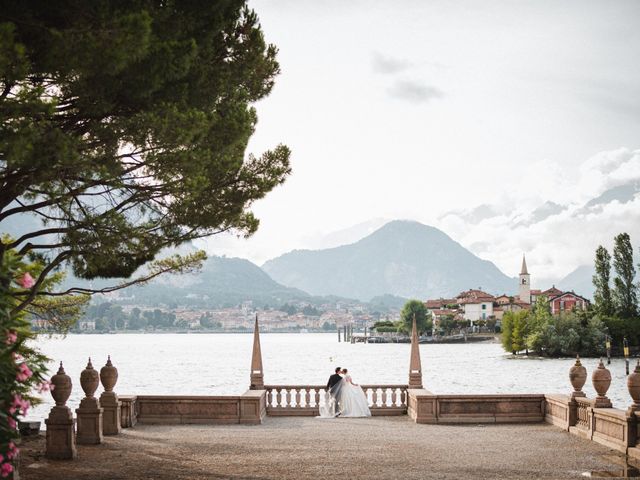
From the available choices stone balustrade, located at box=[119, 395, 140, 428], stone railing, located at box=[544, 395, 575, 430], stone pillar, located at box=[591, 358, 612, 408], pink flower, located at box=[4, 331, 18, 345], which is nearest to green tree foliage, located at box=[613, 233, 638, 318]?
stone railing, located at box=[544, 395, 575, 430]

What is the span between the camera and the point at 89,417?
1719 cm

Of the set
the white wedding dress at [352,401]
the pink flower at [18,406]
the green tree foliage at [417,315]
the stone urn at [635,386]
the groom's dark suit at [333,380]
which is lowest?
the white wedding dress at [352,401]

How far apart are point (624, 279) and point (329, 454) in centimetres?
10001

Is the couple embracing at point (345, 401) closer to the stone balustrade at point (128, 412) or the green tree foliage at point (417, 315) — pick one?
the stone balustrade at point (128, 412)

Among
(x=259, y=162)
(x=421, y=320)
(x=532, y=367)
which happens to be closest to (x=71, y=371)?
(x=532, y=367)

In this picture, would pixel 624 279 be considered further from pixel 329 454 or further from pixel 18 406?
pixel 18 406

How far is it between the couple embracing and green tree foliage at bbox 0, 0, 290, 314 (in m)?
7.56

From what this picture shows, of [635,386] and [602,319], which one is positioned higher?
[602,319]

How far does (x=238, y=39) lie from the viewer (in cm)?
1556

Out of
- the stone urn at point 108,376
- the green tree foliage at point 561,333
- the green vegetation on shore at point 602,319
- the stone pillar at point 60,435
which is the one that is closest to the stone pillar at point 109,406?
the stone urn at point 108,376

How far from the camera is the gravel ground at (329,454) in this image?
14039mm

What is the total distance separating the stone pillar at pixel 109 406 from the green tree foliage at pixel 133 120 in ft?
7.49

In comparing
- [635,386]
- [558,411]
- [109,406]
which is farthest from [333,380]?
[635,386]

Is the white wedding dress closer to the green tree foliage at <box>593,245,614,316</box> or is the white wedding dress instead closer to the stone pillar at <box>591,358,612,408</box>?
the stone pillar at <box>591,358,612,408</box>
